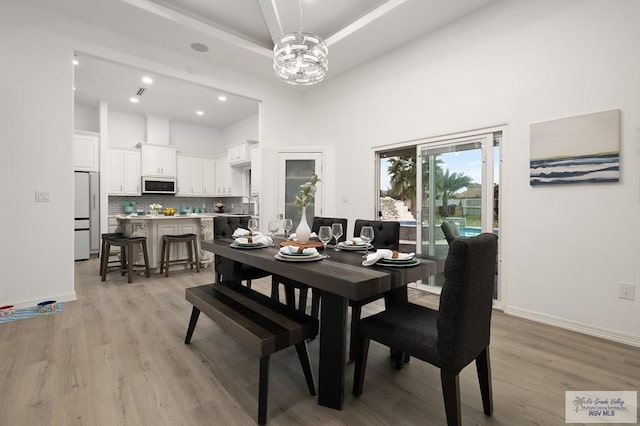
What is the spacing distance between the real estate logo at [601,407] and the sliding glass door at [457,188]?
5.57ft

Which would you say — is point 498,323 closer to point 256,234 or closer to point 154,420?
point 256,234

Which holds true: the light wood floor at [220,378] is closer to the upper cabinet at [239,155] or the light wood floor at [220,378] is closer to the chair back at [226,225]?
the chair back at [226,225]

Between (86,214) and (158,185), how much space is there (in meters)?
1.47

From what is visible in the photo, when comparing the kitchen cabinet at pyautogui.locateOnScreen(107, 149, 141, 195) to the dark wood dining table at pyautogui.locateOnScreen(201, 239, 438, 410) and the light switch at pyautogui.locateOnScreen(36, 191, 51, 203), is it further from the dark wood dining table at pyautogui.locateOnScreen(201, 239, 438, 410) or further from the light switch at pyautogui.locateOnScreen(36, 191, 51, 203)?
the dark wood dining table at pyautogui.locateOnScreen(201, 239, 438, 410)

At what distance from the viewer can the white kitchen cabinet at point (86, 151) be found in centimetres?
579

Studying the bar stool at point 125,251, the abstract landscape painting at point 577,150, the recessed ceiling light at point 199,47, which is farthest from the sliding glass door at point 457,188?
the bar stool at point 125,251

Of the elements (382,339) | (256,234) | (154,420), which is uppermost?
(256,234)

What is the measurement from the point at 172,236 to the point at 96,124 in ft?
12.6

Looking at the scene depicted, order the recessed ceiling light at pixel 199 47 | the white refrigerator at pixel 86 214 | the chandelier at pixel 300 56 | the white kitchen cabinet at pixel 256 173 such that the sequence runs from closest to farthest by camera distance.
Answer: the chandelier at pixel 300 56
the recessed ceiling light at pixel 199 47
the white kitchen cabinet at pixel 256 173
the white refrigerator at pixel 86 214

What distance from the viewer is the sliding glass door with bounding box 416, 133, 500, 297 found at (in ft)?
10.6

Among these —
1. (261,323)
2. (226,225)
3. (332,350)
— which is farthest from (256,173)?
(332,350)

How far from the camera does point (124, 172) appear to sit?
6539 millimetres

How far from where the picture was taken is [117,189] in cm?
648

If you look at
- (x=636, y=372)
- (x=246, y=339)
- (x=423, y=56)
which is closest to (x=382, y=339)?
(x=246, y=339)
